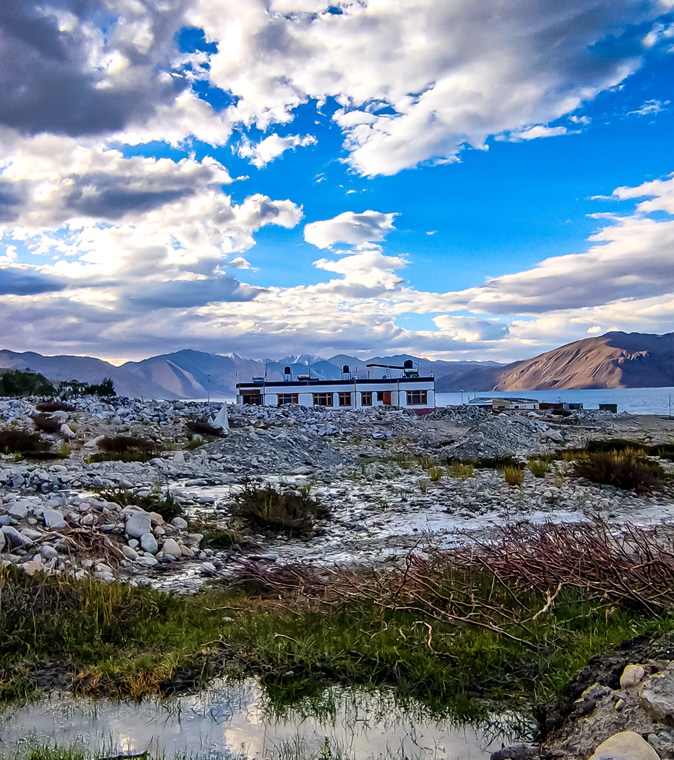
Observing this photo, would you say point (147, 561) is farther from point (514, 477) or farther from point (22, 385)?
point (22, 385)

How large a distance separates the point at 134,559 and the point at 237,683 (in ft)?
14.7

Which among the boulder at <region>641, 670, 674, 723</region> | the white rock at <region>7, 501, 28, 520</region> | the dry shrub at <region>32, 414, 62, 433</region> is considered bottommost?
the white rock at <region>7, 501, 28, 520</region>

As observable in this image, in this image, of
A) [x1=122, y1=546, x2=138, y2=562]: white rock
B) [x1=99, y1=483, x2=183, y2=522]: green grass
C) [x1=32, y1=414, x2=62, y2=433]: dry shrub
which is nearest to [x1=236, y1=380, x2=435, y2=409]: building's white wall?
[x1=32, y1=414, x2=62, y2=433]: dry shrub

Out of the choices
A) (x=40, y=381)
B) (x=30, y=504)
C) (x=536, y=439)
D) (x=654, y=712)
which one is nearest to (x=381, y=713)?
(x=654, y=712)

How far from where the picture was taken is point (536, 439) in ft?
97.0

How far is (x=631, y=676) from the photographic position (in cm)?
355

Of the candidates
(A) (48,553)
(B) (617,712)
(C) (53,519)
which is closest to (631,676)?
(B) (617,712)

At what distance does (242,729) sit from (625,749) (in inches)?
98.3

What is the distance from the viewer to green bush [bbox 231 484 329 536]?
1078 cm

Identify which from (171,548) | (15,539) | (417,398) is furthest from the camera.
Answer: (417,398)

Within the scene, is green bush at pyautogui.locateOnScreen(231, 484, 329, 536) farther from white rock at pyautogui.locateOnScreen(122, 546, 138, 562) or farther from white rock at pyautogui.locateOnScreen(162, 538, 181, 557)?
white rock at pyautogui.locateOnScreen(122, 546, 138, 562)

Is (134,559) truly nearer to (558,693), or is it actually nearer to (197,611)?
(197,611)

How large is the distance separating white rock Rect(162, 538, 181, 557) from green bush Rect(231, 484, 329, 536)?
6.92 ft

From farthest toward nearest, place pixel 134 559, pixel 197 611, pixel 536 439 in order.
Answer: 1. pixel 536 439
2. pixel 134 559
3. pixel 197 611
